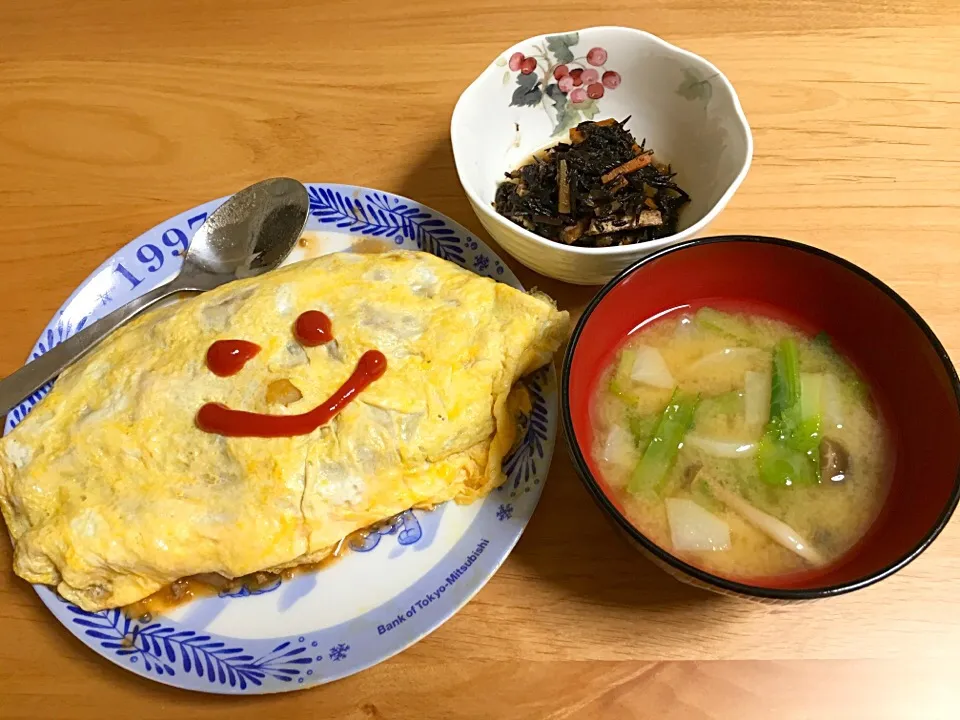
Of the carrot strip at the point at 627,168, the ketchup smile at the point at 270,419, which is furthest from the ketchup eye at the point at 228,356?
the carrot strip at the point at 627,168

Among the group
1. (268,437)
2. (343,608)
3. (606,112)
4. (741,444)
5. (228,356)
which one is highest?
(606,112)

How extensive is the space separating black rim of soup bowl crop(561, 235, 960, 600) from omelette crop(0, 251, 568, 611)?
35 centimetres

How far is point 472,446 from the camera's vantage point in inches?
81.5

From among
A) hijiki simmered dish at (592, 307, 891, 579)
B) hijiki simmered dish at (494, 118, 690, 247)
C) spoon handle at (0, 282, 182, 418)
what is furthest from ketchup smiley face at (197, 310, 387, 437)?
hijiki simmered dish at (494, 118, 690, 247)

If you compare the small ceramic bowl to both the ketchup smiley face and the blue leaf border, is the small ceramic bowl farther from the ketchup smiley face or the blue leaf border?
the blue leaf border

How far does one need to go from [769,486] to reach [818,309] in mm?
571

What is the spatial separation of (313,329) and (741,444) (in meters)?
1.21

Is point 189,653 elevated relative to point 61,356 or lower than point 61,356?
lower

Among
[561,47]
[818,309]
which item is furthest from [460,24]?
[818,309]

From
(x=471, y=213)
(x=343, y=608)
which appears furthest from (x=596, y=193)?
(x=343, y=608)

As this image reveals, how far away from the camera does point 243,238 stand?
2.46 meters

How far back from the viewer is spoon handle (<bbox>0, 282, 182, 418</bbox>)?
2115 millimetres

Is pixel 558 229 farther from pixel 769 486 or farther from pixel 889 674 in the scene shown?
pixel 889 674

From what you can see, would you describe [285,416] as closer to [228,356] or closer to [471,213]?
[228,356]
